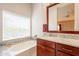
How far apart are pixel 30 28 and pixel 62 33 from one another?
61 centimetres

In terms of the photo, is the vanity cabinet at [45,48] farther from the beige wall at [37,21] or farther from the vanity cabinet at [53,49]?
the beige wall at [37,21]

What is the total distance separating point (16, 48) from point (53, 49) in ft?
1.60

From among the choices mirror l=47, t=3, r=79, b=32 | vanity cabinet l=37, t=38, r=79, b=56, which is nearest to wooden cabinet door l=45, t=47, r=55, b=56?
vanity cabinet l=37, t=38, r=79, b=56

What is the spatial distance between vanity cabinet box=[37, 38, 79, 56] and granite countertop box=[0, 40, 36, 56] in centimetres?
15

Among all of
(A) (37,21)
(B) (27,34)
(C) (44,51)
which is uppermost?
(A) (37,21)

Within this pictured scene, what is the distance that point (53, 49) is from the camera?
1479 mm

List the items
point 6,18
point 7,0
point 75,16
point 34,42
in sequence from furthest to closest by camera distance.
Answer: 1. point 75,16
2. point 34,42
3. point 6,18
4. point 7,0

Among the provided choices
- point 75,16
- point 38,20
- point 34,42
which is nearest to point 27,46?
point 34,42

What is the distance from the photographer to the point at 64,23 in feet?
5.78

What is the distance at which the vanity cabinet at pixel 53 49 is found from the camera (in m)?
1.24

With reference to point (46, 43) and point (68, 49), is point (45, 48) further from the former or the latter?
point (68, 49)

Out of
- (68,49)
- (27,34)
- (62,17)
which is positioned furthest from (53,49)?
(62,17)

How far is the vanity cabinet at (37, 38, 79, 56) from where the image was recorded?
1.24 m

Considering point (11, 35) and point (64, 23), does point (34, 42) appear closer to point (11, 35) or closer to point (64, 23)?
point (11, 35)
